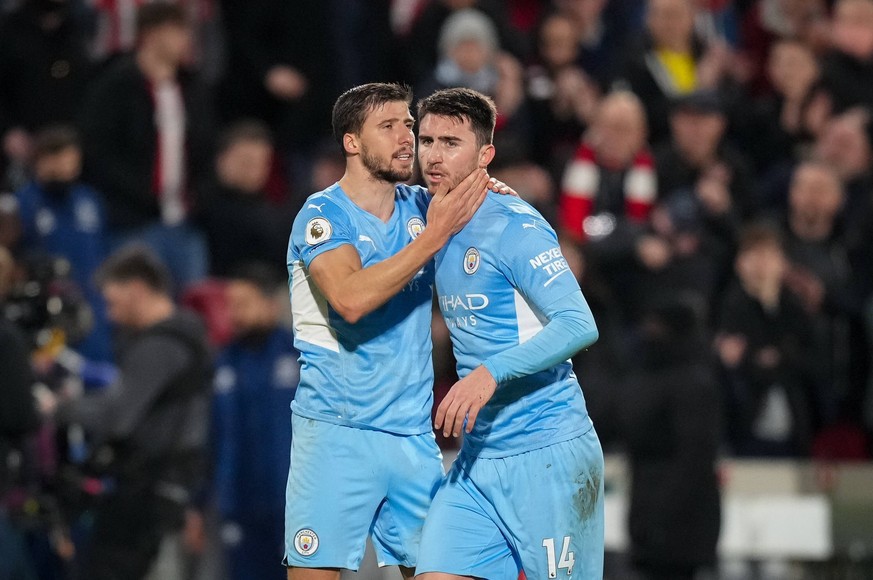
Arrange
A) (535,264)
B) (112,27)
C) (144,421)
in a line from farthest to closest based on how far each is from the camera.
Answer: (112,27)
(144,421)
(535,264)

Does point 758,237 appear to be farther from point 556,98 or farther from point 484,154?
point 484,154

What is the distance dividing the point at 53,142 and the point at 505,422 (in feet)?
19.0

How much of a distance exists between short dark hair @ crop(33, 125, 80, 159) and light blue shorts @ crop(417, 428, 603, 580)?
18.7 feet

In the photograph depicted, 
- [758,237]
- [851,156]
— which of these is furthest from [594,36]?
[758,237]

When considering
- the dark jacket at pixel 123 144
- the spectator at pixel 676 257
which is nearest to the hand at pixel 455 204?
the spectator at pixel 676 257

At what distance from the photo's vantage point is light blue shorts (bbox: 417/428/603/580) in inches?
231

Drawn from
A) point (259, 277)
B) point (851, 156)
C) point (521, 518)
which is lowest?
point (521, 518)

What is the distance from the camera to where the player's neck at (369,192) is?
6219mm

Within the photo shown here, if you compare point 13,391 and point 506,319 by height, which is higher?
point 506,319

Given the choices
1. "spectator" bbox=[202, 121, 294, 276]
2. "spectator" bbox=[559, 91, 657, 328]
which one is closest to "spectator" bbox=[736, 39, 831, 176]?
"spectator" bbox=[559, 91, 657, 328]

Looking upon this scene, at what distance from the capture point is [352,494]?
6.09m

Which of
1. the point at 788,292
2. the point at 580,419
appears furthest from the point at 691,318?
the point at 580,419

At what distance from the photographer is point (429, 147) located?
19.7 feet

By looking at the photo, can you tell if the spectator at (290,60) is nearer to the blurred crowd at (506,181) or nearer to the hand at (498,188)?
the blurred crowd at (506,181)
